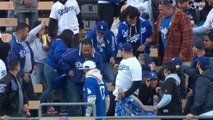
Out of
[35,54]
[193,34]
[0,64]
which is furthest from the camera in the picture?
[35,54]

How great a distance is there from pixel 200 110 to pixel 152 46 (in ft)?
12.3

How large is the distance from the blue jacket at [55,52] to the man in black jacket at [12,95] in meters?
1.80

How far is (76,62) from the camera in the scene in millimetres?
15797

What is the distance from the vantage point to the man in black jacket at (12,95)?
1424 cm

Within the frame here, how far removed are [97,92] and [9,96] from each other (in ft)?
5.02

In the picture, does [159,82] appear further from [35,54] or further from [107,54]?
[35,54]

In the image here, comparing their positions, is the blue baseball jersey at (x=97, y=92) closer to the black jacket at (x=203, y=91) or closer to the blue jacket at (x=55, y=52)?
the blue jacket at (x=55, y=52)

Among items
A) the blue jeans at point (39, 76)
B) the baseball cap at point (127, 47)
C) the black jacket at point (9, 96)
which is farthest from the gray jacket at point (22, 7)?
the black jacket at point (9, 96)

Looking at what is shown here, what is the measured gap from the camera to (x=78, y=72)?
15.9 m

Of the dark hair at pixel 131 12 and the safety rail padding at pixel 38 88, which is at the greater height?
the dark hair at pixel 131 12

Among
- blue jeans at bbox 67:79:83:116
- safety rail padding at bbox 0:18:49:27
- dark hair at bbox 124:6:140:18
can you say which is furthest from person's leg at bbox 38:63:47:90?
dark hair at bbox 124:6:140:18

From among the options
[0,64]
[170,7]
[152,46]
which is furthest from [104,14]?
[0,64]

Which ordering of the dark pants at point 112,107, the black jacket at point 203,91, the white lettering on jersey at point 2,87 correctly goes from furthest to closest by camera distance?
the dark pants at point 112,107 < the white lettering on jersey at point 2,87 < the black jacket at point 203,91

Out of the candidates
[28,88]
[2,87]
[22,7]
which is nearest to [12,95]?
[2,87]
